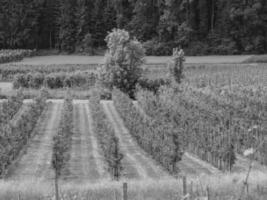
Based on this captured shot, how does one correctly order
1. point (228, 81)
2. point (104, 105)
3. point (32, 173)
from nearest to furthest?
point (32, 173) < point (104, 105) < point (228, 81)

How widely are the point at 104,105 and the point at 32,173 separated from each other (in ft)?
61.8

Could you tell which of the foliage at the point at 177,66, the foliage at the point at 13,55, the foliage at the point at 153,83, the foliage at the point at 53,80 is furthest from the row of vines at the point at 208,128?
the foliage at the point at 13,55

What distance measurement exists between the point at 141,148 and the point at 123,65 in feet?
66.2

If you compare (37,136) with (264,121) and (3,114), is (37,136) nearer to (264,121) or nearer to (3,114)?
(3,114)

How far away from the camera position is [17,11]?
85.5 meters

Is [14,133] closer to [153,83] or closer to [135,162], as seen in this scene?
[135,162]

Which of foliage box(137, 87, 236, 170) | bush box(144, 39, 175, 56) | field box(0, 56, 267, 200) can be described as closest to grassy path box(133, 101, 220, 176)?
field box(0, 56, 267, 200)

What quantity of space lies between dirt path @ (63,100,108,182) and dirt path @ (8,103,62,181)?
2.83ft

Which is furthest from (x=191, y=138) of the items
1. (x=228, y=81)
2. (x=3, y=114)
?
(x=228, y=81)

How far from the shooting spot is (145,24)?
8288 cm

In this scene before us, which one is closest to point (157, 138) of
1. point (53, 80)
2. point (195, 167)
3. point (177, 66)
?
point (195, 167)

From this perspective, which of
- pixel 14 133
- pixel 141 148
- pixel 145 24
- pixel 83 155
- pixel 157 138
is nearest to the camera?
pixel 157 138

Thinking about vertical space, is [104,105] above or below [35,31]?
below

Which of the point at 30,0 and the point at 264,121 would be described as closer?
the point at 264,121
